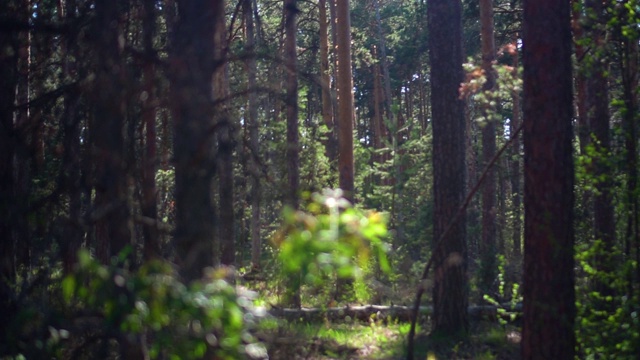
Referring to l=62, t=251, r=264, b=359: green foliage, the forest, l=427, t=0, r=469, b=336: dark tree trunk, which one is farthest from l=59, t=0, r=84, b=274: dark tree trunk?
l=427, t=0, r=469, b=336: dark tree trunk

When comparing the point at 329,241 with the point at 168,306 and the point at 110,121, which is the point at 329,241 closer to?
the point at 168,306

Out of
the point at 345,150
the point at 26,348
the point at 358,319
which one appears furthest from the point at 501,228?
the point at 26,348

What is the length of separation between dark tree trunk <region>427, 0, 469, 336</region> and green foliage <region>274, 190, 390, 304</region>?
8844 millimetres

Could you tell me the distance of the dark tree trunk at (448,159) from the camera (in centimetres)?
1178

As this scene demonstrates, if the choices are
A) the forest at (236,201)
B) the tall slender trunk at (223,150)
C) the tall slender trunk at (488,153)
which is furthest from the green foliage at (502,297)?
the tall slender trunk at (223,150)

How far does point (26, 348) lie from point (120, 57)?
2.69 m

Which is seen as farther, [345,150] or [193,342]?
[345,150]

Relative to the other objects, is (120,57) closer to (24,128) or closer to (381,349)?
(24,128)

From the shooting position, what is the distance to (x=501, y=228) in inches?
1152

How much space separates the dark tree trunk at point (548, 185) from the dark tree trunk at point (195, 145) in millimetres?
4295

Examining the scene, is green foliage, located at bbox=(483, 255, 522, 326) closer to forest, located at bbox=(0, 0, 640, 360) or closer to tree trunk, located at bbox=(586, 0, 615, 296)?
forest, located at bbox=(0, 0, 640, 360)

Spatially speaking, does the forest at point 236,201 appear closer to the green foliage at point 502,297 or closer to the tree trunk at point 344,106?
the green foliage at point 502,297

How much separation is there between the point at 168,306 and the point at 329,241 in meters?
0.68

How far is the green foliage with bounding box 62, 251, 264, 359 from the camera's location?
2793 millimetres
